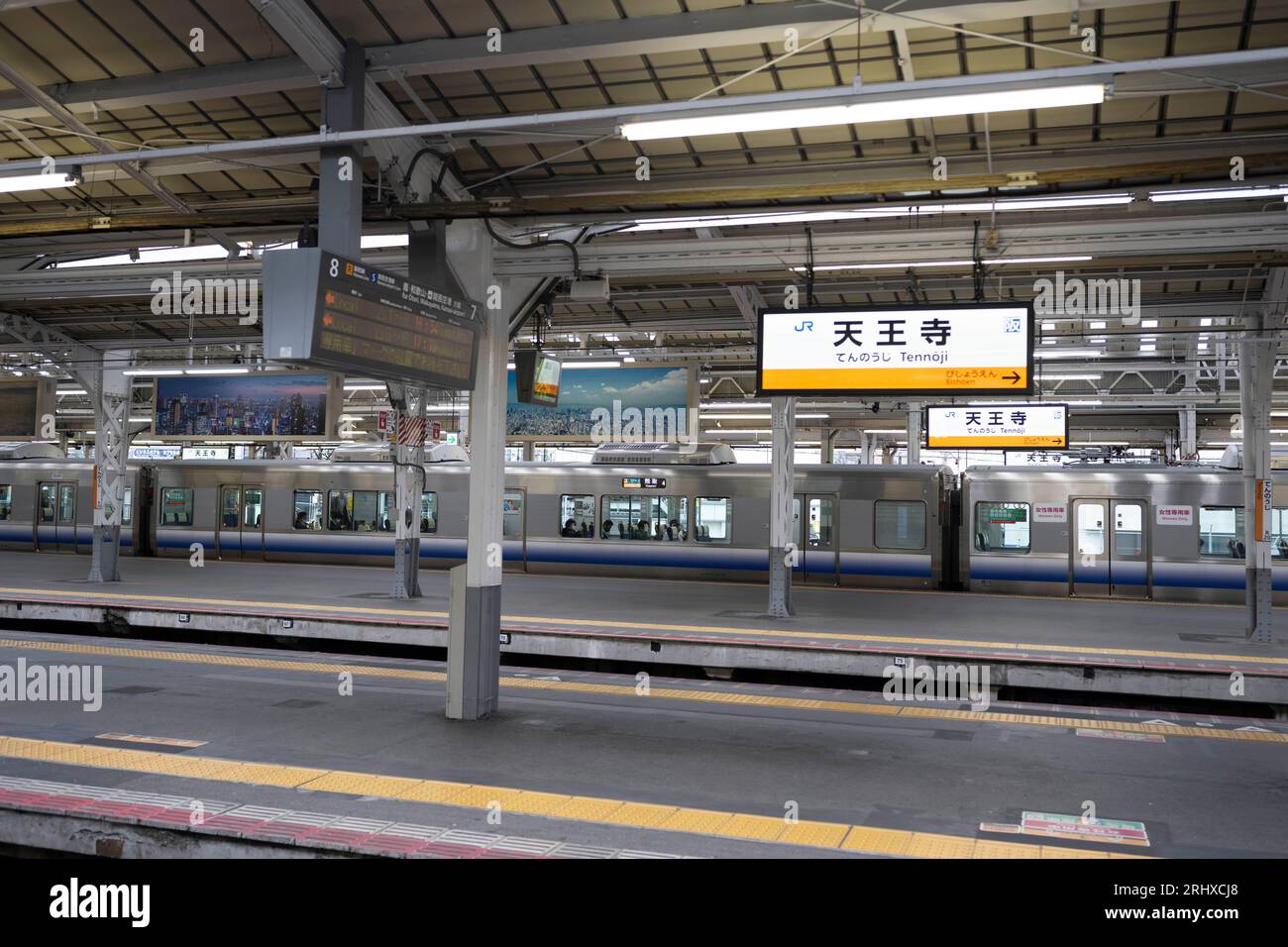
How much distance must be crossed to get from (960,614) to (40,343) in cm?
1495

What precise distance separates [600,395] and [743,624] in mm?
5097

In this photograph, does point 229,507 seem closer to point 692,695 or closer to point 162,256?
point 162,256

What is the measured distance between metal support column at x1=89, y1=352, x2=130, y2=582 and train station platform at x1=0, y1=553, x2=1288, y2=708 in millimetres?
561

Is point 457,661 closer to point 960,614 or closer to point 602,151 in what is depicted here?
point 602,151

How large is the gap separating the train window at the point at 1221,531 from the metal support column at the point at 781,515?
7.53 meters

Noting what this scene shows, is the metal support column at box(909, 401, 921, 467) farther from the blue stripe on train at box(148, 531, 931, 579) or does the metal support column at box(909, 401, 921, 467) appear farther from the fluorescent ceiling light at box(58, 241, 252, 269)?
the fluorescent ceiling light at box(58, 241, 252, 269)

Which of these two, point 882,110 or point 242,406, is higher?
point 882,110

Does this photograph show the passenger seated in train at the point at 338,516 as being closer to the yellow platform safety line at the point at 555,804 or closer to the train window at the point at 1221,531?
the yellow platform safety line at the point at 555,804

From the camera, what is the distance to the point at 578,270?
29.6 ft

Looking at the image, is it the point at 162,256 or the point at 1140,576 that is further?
the point at 1140,576

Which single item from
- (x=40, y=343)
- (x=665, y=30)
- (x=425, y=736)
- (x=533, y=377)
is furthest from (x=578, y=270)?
(x=40, y=343)

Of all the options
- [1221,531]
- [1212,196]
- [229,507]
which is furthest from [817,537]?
[229,507]

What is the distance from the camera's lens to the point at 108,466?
56.2 ft

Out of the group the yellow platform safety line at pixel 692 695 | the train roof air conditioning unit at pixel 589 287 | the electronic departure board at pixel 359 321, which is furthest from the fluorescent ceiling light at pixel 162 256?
the electronic departure board at pixel 359 321
